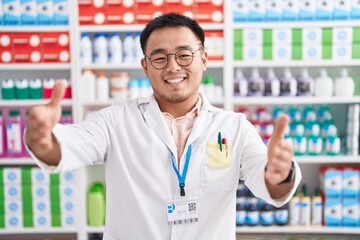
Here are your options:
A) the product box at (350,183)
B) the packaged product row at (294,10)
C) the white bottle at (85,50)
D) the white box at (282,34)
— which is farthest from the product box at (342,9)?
the white bottle at (85,50)

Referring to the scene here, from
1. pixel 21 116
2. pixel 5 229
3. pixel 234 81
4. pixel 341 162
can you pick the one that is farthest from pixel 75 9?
pixel 341 162

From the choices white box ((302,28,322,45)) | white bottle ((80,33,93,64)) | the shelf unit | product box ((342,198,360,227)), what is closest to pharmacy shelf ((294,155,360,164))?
the shelf unit

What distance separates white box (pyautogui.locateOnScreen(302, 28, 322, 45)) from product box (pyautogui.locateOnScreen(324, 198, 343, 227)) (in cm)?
121

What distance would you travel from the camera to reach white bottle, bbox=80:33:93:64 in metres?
3.42

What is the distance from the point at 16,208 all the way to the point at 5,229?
0.19 metres

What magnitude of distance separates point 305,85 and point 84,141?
2291 millimetres

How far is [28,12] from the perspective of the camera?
341 cm

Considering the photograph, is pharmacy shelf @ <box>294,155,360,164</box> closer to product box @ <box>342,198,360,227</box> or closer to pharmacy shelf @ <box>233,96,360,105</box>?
product box @ <box>342,198,360,227</box>

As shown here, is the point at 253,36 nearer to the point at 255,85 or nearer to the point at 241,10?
the point at 241,10

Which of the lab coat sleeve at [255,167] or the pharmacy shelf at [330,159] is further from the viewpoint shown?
the pharmacy shelf at [330,159]

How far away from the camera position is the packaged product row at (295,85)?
135 inches

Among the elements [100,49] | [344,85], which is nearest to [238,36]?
[344,85]

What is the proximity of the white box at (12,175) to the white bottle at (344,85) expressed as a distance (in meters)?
2.51

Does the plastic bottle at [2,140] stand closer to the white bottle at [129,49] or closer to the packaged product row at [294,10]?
the white bottle at [129,49]
